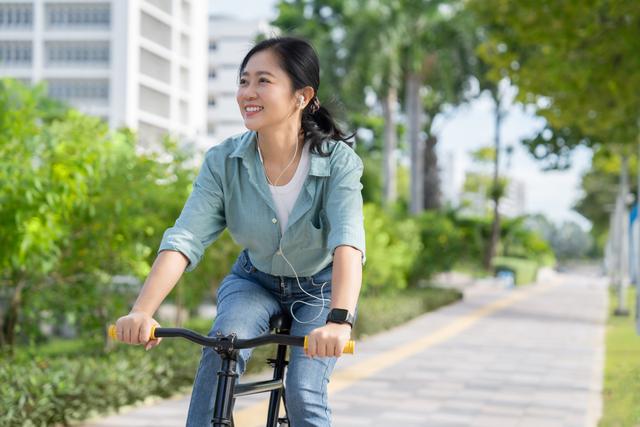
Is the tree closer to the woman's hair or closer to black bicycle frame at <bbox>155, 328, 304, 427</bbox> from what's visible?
the woman's hair

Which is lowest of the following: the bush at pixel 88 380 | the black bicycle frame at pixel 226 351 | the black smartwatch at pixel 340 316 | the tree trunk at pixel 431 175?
the bush at pixel 88 380

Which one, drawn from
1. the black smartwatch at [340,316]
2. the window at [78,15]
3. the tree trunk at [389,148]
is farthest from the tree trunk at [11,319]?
the window at [78,15]

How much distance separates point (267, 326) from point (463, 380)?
7.86 meters

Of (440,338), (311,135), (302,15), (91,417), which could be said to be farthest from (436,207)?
(311,135)

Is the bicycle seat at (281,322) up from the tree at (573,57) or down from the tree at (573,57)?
down

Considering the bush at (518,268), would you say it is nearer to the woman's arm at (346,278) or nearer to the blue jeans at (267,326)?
the blue jeans at (267,326)

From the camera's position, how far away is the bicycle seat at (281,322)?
3152 mm

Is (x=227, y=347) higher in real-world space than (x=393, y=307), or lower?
higher

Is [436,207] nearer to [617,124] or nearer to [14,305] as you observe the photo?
[617,124]

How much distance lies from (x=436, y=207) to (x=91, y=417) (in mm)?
35371

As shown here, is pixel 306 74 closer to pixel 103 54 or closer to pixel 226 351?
pixel 226 351

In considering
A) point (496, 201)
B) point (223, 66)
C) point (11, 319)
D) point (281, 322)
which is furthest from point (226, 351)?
point (223, 66)

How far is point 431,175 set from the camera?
4131cm

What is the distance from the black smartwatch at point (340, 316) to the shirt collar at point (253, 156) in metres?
0.50
